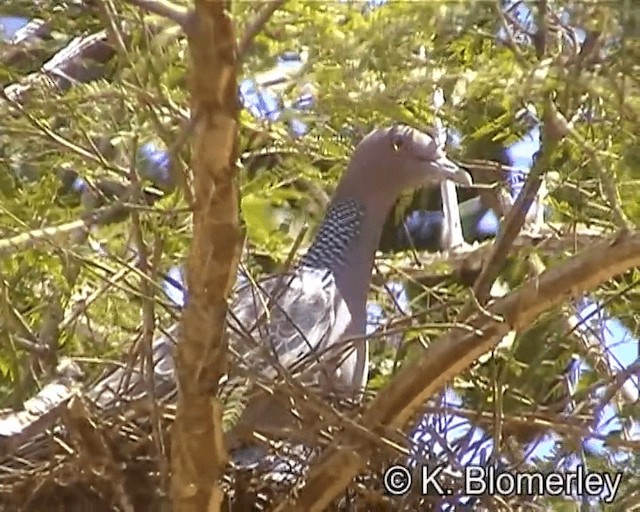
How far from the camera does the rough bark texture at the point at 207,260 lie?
1027 mm

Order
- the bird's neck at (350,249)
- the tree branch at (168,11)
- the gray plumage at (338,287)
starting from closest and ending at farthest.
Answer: the tree branch at (168,11) → the gray plumage at (338,287) → the bird's neck at (350,249)

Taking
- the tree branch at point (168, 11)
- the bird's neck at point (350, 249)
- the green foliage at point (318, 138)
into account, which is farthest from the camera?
the bird's neck at point (350, 249)

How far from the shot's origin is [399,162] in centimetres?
237

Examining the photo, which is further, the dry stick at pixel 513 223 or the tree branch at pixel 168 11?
the dry stick at pixel 513 223

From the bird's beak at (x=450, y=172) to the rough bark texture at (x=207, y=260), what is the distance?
99cm

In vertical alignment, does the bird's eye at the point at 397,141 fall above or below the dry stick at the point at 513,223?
above

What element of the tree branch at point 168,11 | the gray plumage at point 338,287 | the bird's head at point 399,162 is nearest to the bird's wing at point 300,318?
the gray plumage at point 338,287

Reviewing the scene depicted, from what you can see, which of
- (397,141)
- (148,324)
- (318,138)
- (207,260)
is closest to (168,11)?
(207,260)

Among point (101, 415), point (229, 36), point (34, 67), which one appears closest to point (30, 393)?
point (101, 415)

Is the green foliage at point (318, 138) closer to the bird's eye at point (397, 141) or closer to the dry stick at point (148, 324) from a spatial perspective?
the dry stick at point (148, 324)

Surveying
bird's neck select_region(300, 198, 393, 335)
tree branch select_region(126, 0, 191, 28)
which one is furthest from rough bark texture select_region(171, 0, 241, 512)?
bird's neck select_region(300, 198, 393, 335)

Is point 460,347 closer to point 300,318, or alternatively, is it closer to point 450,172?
point 300,318

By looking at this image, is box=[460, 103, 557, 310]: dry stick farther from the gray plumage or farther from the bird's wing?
the bird's wing

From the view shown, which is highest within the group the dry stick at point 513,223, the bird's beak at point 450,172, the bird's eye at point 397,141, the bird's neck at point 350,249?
the bird's eye at point 397,141
